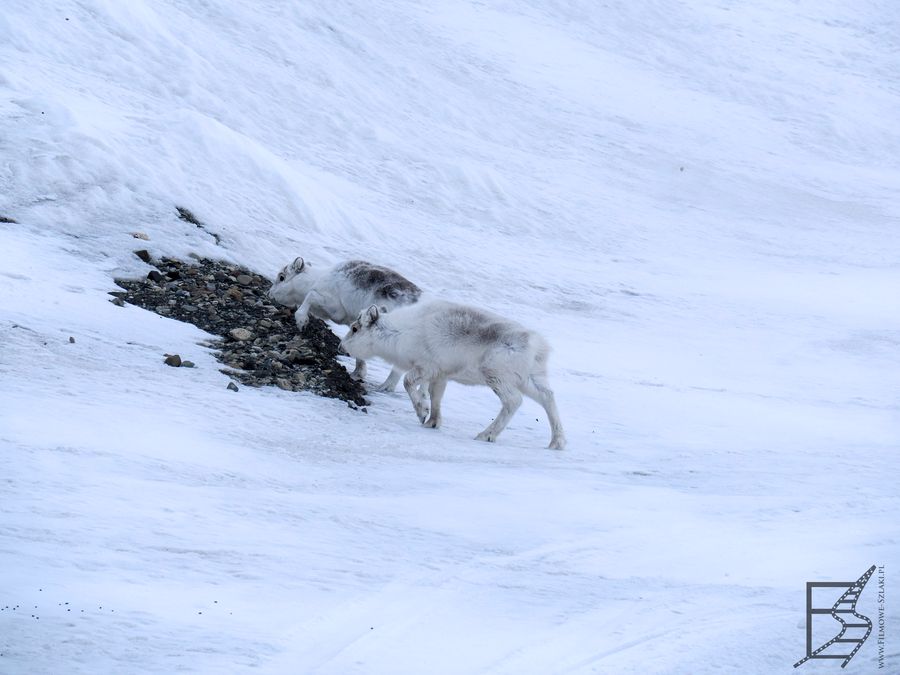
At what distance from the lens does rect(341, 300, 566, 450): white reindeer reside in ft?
33.4

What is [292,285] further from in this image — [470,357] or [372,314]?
[470,357]

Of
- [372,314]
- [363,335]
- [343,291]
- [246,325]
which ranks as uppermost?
[343,291]

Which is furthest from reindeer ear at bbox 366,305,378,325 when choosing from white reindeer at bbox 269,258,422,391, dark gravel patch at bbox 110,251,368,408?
white reindeer at bbox 269,258,422,391

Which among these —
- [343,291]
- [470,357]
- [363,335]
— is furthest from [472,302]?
[470,357]

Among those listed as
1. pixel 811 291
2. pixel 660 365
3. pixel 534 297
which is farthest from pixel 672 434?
pixel 811 291

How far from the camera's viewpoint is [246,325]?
1149 cm

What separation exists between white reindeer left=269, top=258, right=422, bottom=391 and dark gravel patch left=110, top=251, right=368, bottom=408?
0.17m

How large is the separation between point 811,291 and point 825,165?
805 cm

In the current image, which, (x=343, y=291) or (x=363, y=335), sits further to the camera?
(x=343, y=291)

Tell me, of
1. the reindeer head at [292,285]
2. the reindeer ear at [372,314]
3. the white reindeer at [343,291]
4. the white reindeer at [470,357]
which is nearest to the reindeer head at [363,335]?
the reindeer ear at [372,314]

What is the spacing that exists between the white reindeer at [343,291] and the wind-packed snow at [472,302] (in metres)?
0.75

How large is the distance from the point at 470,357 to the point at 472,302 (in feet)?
18.9

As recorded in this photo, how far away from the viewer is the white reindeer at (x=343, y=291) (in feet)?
38.6

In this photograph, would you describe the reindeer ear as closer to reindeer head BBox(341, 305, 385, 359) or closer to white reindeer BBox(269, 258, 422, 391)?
reindeer head BBox(341, 305, 385, 359)
